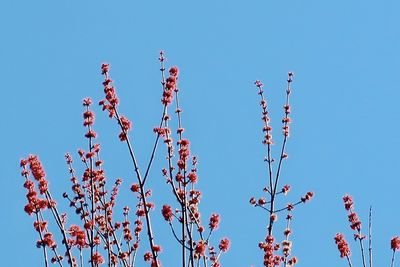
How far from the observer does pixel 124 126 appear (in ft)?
26.3

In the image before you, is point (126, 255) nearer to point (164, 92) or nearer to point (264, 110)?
point (164, 92)

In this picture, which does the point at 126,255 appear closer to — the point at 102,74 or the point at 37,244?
the point at 37,244

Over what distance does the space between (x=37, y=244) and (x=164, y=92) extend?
204 cm

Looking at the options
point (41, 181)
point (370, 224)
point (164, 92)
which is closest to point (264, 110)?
point (164, 92)

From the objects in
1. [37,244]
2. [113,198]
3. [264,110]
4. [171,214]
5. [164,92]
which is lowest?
[37,244]

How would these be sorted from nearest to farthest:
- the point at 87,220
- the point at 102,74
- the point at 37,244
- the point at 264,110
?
the point at 37,244
the point at 87,220
the point at 102,74
the point at 264,110

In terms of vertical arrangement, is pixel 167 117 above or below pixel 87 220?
above

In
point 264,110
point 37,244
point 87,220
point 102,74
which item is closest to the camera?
point 37,244

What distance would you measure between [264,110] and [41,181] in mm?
3464

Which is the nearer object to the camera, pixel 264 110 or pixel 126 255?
pixel 126 255

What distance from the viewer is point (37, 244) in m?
7.24

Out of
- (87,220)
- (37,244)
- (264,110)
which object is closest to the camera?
(37,244)

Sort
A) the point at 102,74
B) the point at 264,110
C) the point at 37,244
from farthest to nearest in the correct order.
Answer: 1. the point at 264,110
2. the point at 102,74
3. the point at 37,244

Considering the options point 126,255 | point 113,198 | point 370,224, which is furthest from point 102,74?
point 370,224
